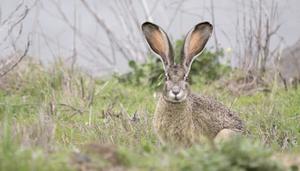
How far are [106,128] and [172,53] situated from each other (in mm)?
1139

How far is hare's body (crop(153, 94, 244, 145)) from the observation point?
6.78 m

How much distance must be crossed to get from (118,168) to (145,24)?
3.14 metres

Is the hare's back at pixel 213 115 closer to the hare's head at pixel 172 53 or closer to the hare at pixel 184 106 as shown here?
the hare at pixel 184 106

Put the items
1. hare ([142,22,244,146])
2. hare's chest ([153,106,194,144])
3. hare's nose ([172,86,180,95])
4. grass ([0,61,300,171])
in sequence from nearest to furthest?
1. grass ([0,61,300,171])
2. hare's nose ([172,86,180,95])
3. hare ([142,22,244,146])
4. hare's chest ([153,106,194,144])

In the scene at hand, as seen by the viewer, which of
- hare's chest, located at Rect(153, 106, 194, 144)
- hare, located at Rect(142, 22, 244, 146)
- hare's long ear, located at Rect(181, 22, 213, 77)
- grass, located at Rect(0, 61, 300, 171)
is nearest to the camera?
grass, located at Rect(0, 61, 300, 171)

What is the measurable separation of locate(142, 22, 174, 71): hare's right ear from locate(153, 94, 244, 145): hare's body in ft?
1.25

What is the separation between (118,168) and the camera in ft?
13.7

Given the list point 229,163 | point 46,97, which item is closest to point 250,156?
point 229,163

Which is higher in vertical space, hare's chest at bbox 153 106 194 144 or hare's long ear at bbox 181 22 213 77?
hare's long ear at bbox 181 22 213 77

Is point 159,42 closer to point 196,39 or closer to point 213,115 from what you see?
point 196,39

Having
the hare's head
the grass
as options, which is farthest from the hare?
the grass

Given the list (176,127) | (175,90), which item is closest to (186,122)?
(176,127)

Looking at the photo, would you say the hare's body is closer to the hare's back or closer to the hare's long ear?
the hare's back

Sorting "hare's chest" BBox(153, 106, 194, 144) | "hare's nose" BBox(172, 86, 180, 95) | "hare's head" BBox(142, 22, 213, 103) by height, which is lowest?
"hare's chest" BBox(153, 106, 194, 144)
